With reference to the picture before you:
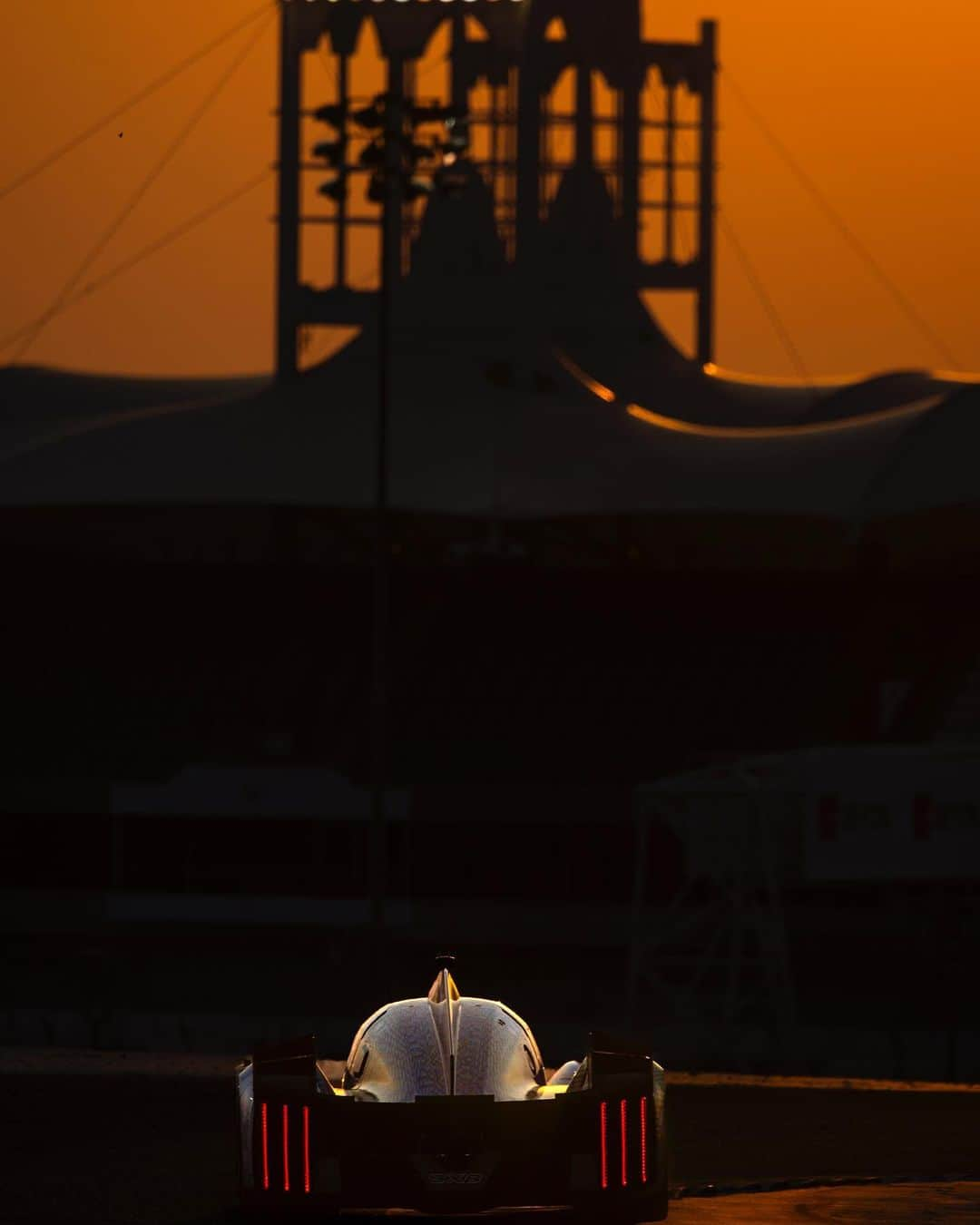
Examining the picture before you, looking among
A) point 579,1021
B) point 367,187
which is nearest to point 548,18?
point 367,187

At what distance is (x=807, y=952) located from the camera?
55.6 meters

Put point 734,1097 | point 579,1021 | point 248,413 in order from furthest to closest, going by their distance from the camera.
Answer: point 248,413 < point 579,1021 < point 734,1097

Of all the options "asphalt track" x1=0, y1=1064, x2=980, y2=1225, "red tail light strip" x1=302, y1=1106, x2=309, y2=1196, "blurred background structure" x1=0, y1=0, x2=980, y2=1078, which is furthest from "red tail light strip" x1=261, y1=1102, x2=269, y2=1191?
"blurred background structure" x1=0, y1=0, x2=980, y2=1078

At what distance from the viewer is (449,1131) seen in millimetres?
12508

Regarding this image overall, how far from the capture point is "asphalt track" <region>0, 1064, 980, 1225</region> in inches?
549

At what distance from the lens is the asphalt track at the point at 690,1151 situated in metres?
13.9

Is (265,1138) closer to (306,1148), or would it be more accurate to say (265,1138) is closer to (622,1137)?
(306,1148)

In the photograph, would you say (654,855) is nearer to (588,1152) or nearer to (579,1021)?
(579,1021)

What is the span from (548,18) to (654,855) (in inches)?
1043

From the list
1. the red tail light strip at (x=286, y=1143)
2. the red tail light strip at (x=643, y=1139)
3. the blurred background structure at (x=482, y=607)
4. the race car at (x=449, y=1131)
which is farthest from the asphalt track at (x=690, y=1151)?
the blurred background structure at (x=482, y=607)

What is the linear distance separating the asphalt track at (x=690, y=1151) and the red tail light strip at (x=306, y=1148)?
100 centimetres

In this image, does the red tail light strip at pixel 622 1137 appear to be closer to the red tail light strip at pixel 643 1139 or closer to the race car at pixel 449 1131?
the race car at pixel 449 1131

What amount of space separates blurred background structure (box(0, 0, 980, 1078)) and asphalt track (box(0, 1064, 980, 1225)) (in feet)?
95.3

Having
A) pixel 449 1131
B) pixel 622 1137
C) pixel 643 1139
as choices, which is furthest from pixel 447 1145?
pixel 643 1139
